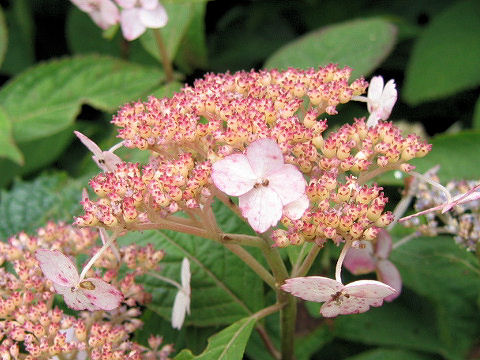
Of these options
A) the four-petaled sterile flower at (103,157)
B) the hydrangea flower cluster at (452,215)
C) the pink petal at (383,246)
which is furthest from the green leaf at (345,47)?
the four-petaled sterile flower at (103,157)

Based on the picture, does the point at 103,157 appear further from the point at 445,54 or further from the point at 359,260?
the point at 445,54

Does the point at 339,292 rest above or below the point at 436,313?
above

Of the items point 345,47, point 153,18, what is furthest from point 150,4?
point 345,47

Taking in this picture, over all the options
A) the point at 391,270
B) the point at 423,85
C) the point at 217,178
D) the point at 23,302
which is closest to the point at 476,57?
the point at 423,85

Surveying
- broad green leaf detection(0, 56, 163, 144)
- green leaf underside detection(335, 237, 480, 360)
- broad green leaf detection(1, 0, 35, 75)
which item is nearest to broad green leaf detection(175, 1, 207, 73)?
broad green leaf detection(0, 56, 163, 144)

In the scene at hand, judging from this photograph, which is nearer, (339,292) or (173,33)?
(339,292)

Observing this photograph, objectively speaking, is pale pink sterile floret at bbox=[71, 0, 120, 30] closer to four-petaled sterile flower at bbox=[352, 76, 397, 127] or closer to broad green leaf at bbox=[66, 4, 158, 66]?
broad green leaf at bbox=[66, 4, 158, 66]
